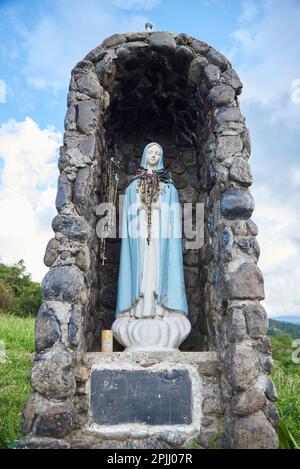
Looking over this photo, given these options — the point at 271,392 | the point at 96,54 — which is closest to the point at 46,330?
the point at 271,392

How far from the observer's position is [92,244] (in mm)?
4016

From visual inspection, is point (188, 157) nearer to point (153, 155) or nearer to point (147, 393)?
point (153, 155)

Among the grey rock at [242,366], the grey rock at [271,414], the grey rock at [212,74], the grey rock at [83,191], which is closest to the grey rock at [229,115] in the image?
the grey rock at [212,74]

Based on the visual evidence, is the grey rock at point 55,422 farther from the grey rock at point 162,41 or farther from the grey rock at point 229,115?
the grey rock at point 162,41

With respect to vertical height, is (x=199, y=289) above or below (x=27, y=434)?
above

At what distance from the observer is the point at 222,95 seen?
401cm

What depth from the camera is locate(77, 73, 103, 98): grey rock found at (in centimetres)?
408

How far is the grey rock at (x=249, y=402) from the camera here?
3023 mm

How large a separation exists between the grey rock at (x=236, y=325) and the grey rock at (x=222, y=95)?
191 cm

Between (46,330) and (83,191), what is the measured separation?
1173 mm

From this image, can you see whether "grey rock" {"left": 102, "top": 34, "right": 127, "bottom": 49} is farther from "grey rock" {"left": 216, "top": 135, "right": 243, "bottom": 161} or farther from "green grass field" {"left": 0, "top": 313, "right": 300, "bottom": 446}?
"green grass field" {"left": 0, "top": 313, "right": 300, "bottom": 446}

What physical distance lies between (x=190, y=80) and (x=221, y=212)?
1669mm

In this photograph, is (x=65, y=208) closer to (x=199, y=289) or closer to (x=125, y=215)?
(x=125, y=215)

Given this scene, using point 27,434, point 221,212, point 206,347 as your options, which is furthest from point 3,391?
point 221,212
